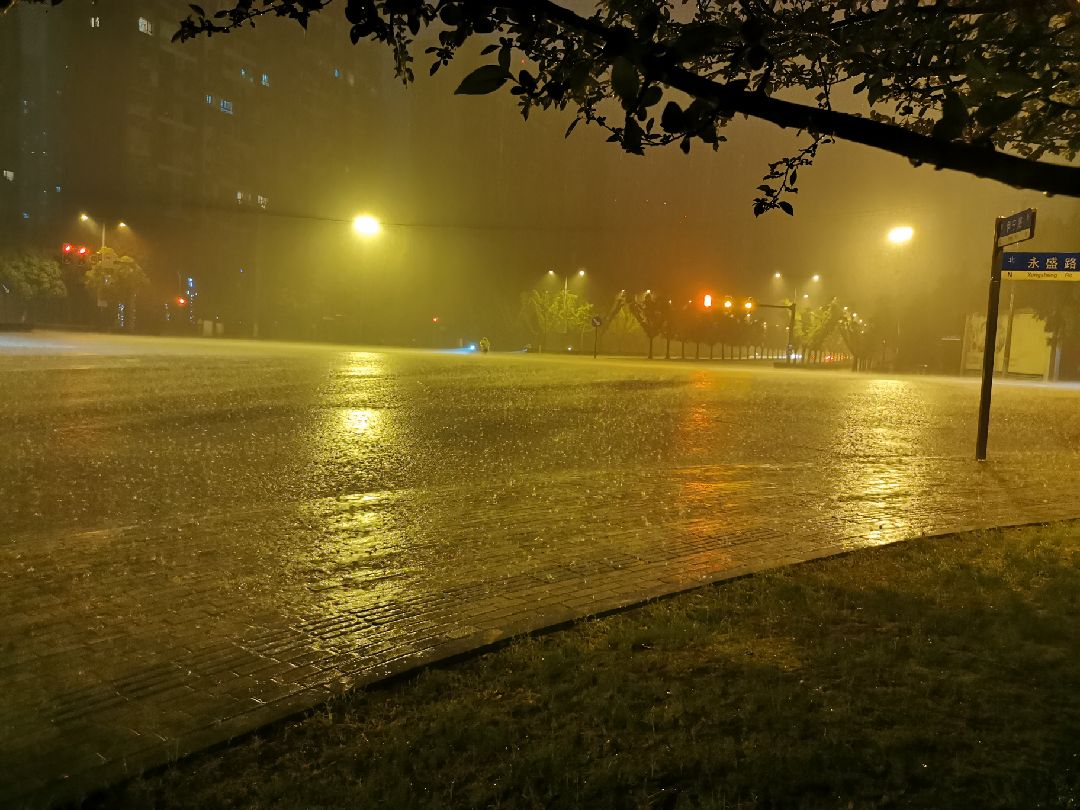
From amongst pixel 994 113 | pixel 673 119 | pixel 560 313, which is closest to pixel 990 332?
pixel 994 113

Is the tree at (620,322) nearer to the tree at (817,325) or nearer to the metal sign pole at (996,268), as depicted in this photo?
the tree at (817,325)

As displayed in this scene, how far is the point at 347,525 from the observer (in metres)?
6.91

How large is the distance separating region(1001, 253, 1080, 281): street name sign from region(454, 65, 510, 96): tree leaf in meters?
9.86

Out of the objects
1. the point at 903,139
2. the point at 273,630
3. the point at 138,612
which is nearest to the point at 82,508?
the point at 138,612

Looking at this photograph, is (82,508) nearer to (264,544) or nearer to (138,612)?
(264,544)

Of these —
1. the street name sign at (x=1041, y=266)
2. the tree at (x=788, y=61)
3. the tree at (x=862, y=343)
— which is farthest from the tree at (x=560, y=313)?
the tree at (x=788, y=61)

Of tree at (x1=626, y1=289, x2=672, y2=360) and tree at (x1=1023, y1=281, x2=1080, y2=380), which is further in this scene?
tree at (x1=626, y1=289, x2=672, y2=360)

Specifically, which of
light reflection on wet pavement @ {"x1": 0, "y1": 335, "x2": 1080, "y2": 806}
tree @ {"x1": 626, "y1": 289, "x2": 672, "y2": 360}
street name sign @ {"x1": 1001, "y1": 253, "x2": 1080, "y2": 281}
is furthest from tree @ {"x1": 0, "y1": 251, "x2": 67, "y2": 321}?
street name sign @ {"x1": 1001, "y1": 253, "x2": 1080, "y2": 281}

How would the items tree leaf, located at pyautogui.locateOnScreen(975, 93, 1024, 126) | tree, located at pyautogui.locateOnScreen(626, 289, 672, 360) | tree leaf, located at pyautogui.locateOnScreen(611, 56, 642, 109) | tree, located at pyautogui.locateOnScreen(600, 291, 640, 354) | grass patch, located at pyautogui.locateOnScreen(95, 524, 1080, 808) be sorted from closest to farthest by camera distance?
1. grass patch, located at pyautogui.locateOnScreen(95, 524, 1080, 808)
2. tree leaf, located at pyautogui.locateOnScreen(611, 56, 642, 109)
3. tree leaf, located at pyautogui.locateOnScreen(975, 93, 1024, 126)
4. tree, located at pyautogui.locateOnScreen(626, 289, 672, 360)
5. tree, located at pyautogui.locateOnScreen(600, 291, 640, 354)

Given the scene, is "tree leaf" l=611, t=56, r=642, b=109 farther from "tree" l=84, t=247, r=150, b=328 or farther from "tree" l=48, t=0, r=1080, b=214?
"tree" l=84, t=247, r=150, b=328

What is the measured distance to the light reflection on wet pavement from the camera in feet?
12.6

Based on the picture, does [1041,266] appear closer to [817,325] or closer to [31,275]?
[817,325]

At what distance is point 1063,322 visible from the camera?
43.8 metres

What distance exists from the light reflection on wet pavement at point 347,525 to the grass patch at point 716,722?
1.13 ft
